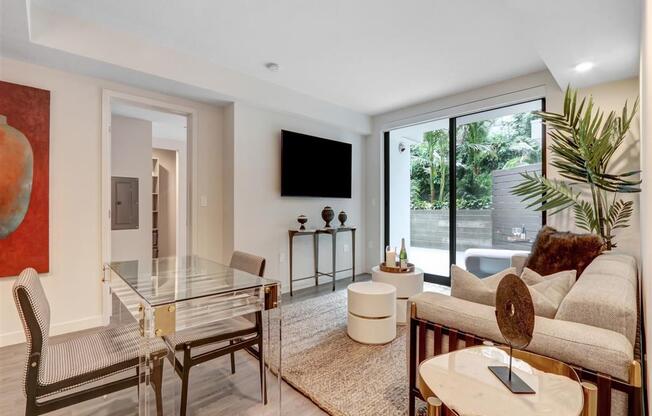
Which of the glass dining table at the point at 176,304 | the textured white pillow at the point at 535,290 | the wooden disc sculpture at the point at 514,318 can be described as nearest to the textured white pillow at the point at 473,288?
the textured white pillow at the point at 535,290

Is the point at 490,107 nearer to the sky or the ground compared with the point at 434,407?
nearer to the sky

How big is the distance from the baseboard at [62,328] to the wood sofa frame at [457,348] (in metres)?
2.90

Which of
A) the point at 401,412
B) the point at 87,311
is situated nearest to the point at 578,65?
the point at 401,412

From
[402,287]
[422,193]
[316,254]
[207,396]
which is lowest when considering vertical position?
[207,396]

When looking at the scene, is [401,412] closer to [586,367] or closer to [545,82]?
[586,367]

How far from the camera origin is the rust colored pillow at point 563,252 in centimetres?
235

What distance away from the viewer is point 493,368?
1.11m

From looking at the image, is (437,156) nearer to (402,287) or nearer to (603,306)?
(402,287)

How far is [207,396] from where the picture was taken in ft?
6.28

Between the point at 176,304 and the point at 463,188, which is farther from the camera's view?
the point at 463,188

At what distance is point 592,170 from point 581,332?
7.14 ft

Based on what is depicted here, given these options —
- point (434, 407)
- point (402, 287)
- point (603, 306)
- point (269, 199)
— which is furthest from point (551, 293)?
point (269, 199)

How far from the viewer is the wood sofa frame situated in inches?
37.0

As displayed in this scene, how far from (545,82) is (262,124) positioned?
318cm
